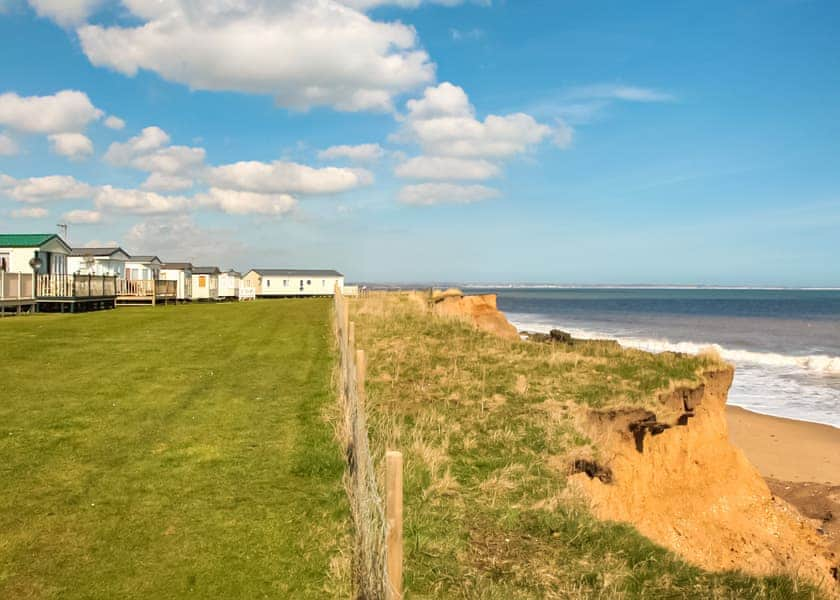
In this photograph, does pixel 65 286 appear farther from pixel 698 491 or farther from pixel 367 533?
pixel 367 533

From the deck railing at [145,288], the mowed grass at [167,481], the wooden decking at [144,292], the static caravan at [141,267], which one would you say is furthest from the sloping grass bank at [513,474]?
the static caravan at [141,267]

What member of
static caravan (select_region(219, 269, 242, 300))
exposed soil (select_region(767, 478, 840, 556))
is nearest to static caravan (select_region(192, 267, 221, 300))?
static caravan (select_region(219, 269, 242, 300))

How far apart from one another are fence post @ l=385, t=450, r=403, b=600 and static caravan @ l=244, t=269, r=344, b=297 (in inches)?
2833

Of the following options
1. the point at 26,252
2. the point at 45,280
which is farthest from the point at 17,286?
the point at 26,252

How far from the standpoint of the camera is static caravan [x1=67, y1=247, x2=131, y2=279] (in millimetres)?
42906

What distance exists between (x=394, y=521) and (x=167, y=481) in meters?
4.46

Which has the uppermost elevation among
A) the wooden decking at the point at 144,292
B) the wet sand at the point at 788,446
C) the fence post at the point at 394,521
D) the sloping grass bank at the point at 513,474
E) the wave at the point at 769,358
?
the wooden decking at the point at 144,292

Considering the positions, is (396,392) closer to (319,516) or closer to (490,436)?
(490,436)

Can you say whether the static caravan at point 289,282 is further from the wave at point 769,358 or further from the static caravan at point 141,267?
the wave at point 769,358

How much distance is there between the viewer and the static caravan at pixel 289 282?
75.6m

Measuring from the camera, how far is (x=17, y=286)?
29062 millimetres

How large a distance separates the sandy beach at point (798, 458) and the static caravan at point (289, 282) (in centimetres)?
5645

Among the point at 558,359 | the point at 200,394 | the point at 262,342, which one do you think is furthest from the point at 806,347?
the point at 200,394

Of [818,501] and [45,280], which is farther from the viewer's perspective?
[45,280]
